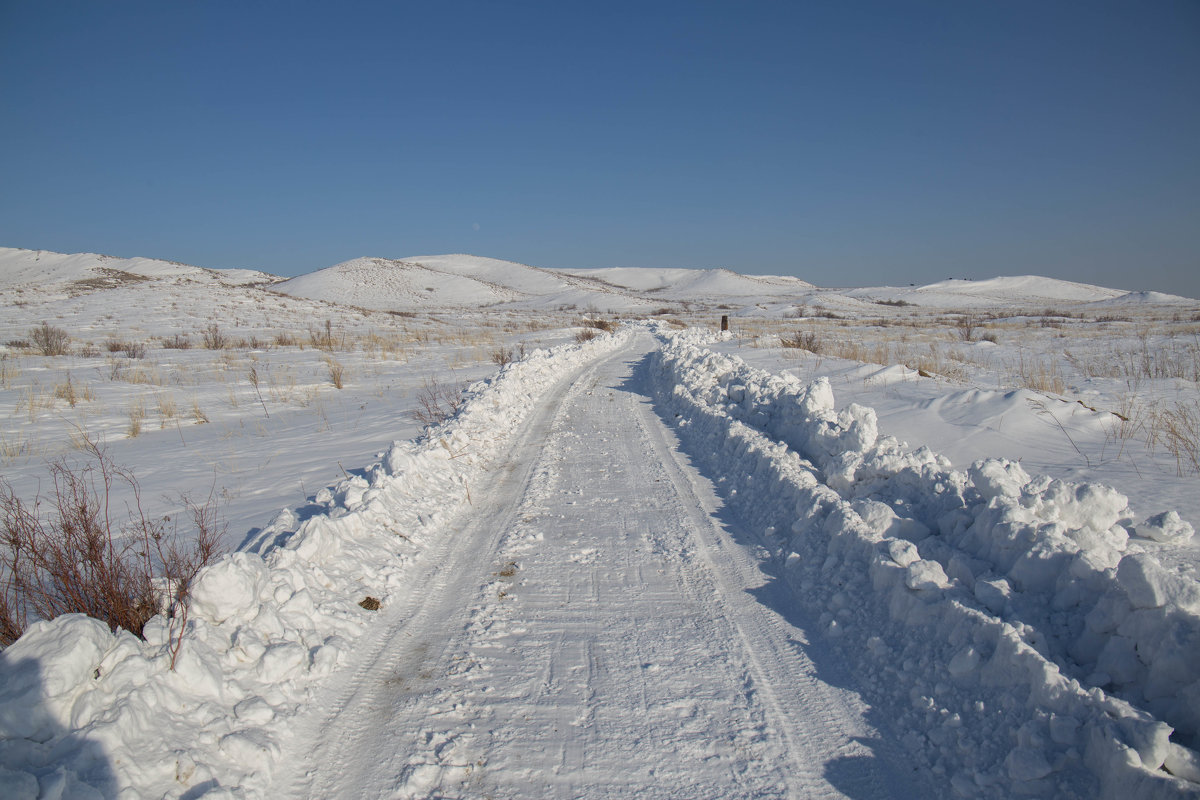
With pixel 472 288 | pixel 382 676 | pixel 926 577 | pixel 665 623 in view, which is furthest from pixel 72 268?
pixel 926 577

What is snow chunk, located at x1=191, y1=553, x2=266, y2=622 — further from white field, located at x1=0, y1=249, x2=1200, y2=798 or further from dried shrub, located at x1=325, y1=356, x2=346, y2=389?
dried shrub, located at x1=325, y1=356, x2=346, y2=389

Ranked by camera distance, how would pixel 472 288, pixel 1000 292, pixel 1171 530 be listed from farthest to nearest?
pixel 1000 292
pixel 472 288
pixel 1171 530

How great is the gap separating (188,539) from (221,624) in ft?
7.63

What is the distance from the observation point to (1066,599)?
3412 millimetres

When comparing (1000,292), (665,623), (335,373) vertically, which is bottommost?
(665,623)

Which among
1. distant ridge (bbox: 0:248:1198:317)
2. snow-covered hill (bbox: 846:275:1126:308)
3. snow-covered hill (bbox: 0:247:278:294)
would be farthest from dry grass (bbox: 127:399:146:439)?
snow-covered hill (bbox: 846:275:1126:308)

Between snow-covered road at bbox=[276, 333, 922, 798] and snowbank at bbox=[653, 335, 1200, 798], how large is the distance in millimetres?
356

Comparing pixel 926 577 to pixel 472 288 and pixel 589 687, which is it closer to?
pixel 589 687

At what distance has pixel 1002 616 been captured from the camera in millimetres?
3428

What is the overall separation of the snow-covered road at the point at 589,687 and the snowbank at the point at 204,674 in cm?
22

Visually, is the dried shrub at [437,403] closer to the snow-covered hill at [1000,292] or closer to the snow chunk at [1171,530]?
the snow chunk at [1171,530]

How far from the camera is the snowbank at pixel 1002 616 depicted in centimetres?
257

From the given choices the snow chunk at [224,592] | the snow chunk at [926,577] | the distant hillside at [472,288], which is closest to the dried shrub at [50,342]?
the snow chunk at [224,592]

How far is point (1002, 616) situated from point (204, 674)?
4392 mm
